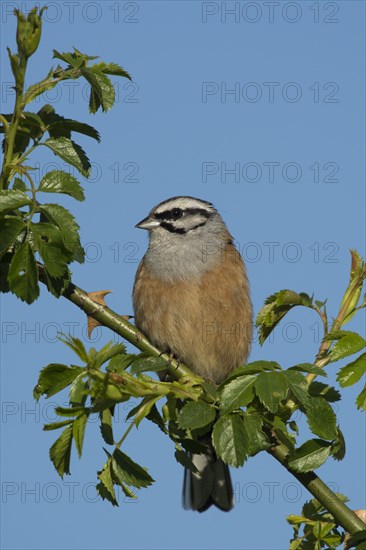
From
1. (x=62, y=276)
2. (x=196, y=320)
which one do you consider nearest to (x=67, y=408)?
(x=62, y=276)

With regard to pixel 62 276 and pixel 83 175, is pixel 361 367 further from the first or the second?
pixel 83 175

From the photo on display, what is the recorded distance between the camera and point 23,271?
3.11 m

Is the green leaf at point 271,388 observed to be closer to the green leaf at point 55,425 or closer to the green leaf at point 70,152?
the green leaf at point 55,425

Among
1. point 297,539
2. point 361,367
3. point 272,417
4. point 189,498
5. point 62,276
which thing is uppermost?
point 62,276

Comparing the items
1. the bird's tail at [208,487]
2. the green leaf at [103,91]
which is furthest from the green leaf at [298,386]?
the bird's tail at [208,487]

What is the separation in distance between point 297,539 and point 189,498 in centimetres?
242

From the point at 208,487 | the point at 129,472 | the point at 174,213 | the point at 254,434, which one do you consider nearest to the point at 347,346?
the point at 254,434

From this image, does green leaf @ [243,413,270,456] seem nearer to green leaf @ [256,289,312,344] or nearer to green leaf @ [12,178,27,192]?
green leaf @ [256,289,312,344]

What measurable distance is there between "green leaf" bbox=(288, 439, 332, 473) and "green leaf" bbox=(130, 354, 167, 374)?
60 centimetres

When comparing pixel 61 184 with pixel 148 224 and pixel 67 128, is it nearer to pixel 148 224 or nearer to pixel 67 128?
pixel 67 128

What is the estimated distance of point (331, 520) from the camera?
3287 millimetres

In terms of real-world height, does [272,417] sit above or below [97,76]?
below

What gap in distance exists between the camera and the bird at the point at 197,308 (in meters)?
5.69

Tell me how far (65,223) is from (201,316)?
2.67 meters
